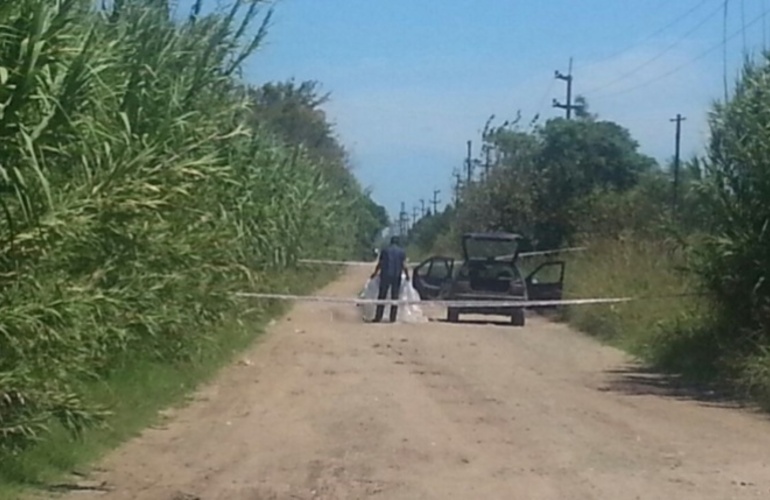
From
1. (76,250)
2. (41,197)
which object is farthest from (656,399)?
Answer: (41,197)

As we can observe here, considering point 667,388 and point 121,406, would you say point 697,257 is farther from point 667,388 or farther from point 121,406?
point 121,406

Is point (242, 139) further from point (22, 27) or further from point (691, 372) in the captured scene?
point (22, 27)

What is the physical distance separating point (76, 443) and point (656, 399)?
8.44 meters

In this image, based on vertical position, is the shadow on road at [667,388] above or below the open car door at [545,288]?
below

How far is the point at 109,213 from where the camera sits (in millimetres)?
11766

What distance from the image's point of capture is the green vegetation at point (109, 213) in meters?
9.73

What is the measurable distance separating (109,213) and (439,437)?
4.48 meters

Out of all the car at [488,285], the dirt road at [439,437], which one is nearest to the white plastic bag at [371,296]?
the car at [488,285]

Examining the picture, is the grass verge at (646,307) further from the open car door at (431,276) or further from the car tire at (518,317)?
the open car door at (431,276)

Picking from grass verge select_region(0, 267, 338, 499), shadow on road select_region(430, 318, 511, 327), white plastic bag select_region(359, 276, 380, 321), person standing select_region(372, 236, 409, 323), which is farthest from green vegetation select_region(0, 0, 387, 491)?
shadow on road select_region(430, 318, 511, 327)

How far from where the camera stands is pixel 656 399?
1923 cm

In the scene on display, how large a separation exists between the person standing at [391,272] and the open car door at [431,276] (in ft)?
15.2

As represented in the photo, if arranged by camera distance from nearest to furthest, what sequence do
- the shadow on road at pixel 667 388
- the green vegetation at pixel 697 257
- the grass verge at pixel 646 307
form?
the shadow on road at pixel 667 388 < the green vegetation at pixel 697 257 < the grass verge at pixel 646 307

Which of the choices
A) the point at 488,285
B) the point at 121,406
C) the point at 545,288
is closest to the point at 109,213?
the point at 121,406
